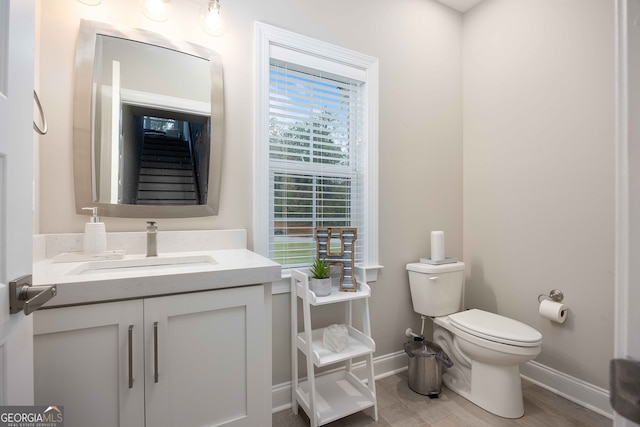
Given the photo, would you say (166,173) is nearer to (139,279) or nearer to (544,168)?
(139,279)

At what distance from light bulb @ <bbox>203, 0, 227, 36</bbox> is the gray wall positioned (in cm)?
6

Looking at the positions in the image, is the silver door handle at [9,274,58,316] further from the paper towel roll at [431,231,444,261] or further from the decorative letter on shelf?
the paper towel roll at [431,231,444,261]

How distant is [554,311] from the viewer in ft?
5.62

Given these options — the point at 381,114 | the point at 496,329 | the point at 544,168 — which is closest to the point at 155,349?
the point at 496,329

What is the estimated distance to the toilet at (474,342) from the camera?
1512mm

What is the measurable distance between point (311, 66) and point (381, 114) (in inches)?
22.5

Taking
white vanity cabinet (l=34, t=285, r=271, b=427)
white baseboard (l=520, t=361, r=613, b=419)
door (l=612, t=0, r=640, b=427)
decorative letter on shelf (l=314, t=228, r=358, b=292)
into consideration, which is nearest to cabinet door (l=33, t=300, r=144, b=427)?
white vanity cabinet (l=34, t=285, r=271, b=427)

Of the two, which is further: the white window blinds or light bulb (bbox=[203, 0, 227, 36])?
the white window blinds

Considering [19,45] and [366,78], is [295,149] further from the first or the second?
[19,45]

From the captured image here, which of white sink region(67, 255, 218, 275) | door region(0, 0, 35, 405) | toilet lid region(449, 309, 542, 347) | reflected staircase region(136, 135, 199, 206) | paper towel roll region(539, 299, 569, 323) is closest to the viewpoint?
door region(0, 0, 35, 405)

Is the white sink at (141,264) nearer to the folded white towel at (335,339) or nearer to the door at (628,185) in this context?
the folded white towel at (335,339)

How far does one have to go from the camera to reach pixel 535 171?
6.30ft

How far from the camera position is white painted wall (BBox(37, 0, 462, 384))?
1.22 meters

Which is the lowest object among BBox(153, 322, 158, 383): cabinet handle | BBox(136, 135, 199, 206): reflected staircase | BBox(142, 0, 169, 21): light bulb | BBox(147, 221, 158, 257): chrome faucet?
BBox(153, 322, 158, 383): cabinet handle
